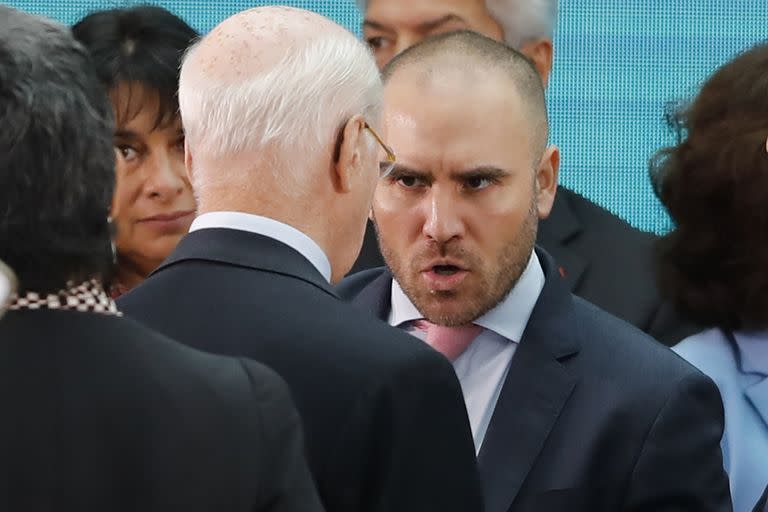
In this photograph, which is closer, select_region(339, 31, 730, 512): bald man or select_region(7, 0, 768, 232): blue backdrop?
select_region(339, 31, 730, 512): bald man

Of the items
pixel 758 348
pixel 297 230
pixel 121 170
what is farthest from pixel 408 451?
pixel 121 170

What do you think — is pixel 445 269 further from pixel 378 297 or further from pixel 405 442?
pixel 405 442

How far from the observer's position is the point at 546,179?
3.15m

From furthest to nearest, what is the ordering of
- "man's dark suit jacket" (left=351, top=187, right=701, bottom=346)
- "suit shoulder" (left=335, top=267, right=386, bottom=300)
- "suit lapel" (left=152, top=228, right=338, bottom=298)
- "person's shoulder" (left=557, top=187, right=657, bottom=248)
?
"person's shoulder" (left=557, top=187, right=657, bottom=248), "man's dark suit jacket" (left=351, top=187, right=701, bottom=346), "suit shoulder" (left=335, top=267, right=386, bottom=300), "suit lapel" (left=152, top=228, right=338, bottom=298)

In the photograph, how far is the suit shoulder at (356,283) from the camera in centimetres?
320

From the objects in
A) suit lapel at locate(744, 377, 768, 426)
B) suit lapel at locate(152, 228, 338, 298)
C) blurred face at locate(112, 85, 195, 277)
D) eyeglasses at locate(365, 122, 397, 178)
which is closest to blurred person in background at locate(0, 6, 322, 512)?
suit lapel at locate(152, 228, 338, 298)

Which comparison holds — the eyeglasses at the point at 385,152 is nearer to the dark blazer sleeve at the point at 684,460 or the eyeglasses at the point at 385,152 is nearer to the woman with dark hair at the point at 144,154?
the dark blazer sleeve at the point at 684,460

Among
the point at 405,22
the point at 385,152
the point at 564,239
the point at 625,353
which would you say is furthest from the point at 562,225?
the point at 385,152

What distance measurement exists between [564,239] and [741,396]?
60cm

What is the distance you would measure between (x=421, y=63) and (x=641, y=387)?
26.4 inches

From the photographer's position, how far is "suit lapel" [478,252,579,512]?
109 inches

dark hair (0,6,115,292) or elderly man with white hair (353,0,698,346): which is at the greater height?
dark hair (0,6,115,292)

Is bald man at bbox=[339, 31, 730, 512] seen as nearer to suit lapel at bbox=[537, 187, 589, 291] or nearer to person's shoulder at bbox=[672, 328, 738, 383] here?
person's shoulder at bbox=[672, 328, 738, 383]

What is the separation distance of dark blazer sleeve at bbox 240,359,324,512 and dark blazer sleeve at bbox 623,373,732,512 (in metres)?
0.98
